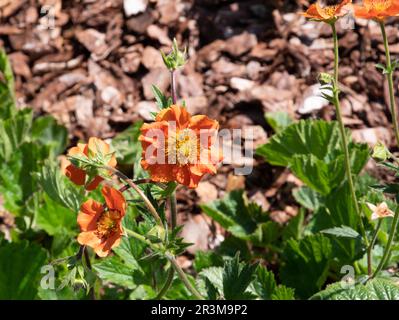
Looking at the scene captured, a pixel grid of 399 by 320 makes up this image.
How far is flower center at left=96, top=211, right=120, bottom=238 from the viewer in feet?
4.60

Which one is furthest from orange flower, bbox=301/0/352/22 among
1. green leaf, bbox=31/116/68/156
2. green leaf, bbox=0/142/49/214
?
green leaf, bbox=31/116/68/156

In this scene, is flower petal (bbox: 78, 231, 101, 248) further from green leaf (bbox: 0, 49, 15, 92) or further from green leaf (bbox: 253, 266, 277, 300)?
green leaf (bbox: 0, 49, 15, 92)

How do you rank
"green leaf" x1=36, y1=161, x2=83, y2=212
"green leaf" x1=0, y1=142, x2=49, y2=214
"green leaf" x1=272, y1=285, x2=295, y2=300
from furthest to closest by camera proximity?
"green leaf" x1=0, y1=142, x2=49, y2=214 < "green leaf" x1=36, y1=161, x2=83, y2=212 < "green leaf" x1=272, y1=285, x2=295, y2=300

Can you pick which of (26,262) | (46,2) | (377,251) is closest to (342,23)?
(377,251)

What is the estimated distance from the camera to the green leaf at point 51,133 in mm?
2643

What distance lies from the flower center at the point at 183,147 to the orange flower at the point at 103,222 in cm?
15

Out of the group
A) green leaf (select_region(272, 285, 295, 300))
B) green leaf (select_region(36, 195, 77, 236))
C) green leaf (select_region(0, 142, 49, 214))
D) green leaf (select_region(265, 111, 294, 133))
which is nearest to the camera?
green leaf (select_region(272, 285, 295, 300))

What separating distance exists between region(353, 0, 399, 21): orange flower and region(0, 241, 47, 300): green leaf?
1.18 meters

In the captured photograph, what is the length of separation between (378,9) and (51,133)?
154 cm

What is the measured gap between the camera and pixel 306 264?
6.49 ft

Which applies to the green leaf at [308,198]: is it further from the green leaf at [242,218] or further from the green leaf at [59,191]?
the green leaf at [59,191]

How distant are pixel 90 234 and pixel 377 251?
1010mm

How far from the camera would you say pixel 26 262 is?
1.98m

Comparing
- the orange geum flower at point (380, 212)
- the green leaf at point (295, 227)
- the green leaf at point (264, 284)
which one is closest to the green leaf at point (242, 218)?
the green leaf at point (295, 227)
